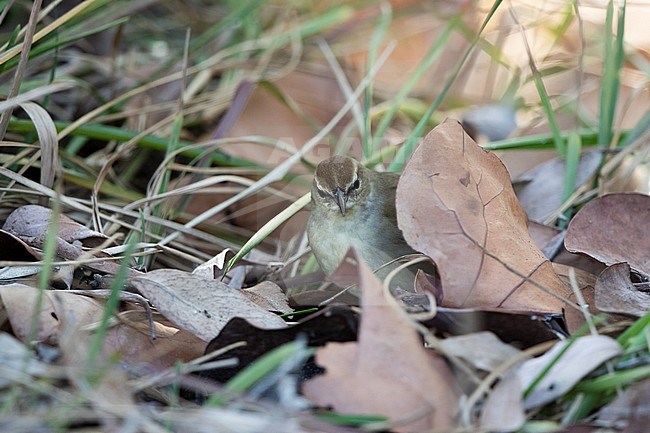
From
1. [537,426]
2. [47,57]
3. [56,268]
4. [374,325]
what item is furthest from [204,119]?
[537,426]

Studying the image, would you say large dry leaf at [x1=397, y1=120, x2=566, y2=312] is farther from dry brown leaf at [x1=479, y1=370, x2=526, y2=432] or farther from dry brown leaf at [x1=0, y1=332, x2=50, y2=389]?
dry brown leaf at [x1=0, y1=332, x2=50, y2=389]

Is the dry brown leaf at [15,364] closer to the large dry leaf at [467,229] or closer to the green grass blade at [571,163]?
the large dry leaf at [467,229]

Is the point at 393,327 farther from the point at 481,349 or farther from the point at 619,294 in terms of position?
the point at 619,294

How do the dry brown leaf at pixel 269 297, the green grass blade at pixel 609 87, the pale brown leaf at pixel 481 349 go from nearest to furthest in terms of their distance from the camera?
the pale brown leaf at pixel 481 349 → the dry brown leaf at pixel 269 297 → the green grass blade at pixel 609 87

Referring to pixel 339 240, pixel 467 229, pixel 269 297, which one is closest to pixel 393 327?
pixel 467 229

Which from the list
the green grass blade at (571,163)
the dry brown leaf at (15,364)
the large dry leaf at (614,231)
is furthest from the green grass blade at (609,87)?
the dry brown leaf at (15,364)

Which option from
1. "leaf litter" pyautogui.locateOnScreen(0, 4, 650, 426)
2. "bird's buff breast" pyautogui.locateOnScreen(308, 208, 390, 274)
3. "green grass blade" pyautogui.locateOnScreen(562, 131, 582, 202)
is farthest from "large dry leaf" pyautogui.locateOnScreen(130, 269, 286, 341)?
"green grass blade" pyautogui.locateOnScreen(562, 131, 582, 202)
